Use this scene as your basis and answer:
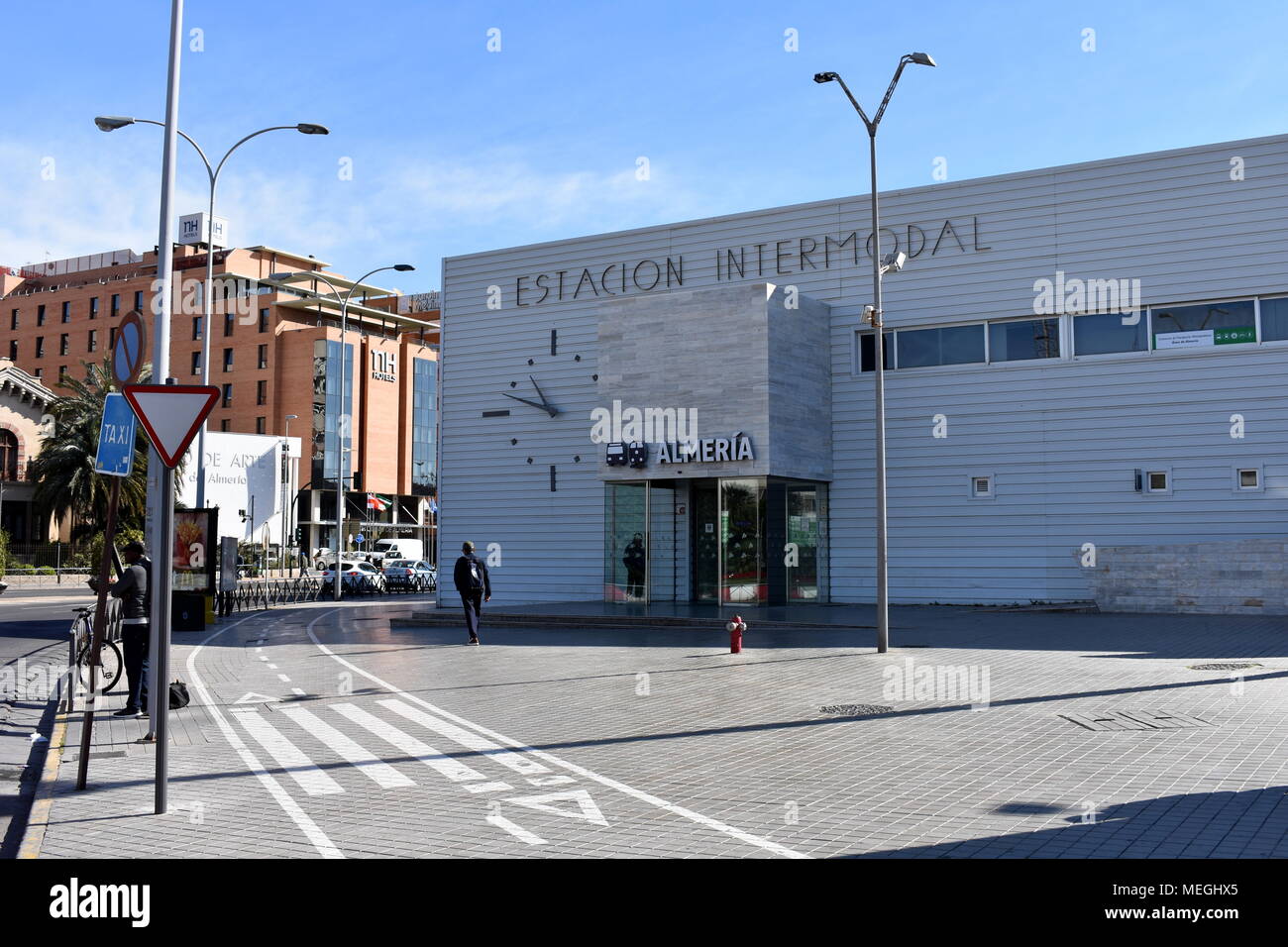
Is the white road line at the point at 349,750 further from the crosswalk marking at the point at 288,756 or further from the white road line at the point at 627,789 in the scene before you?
the white road line at the point at 627,789

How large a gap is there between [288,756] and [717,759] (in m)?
3.75

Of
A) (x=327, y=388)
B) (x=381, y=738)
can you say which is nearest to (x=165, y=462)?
(x=381, y=738)

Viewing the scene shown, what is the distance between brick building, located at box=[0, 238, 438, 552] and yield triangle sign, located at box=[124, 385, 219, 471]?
78028 mm

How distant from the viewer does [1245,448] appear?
24.4m

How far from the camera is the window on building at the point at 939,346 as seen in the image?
1079 inches

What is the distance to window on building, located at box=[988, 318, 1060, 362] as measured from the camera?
26516 millimetres

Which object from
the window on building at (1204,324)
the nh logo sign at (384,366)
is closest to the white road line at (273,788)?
the window on building at (1204,324)

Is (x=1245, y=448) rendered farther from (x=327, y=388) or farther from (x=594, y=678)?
(x=327, y=388)

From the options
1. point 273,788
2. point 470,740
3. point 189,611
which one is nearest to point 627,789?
point 273,788

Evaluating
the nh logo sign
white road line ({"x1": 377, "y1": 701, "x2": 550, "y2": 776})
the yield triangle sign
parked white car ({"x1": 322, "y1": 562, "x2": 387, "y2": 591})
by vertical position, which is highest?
the nh logo sign

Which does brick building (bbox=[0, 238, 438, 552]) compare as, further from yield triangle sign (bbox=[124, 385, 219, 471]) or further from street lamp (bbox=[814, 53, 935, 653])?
yield triangle sign (bbox=[124, 385, 219, 471])

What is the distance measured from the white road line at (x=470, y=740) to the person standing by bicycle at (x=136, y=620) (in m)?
2.64

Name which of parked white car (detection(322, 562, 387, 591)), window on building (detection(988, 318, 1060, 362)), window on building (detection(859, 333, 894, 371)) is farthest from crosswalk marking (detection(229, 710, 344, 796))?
parked white car (detection(322, 562, 387, 591))

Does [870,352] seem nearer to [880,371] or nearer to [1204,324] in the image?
[1204,324]
